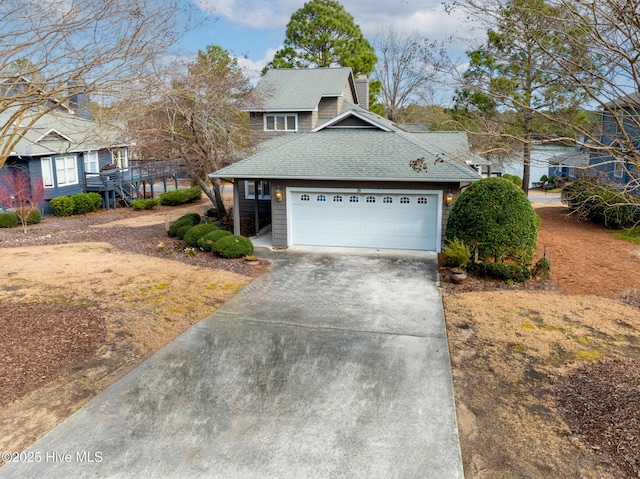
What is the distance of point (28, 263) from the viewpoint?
46.0 feet

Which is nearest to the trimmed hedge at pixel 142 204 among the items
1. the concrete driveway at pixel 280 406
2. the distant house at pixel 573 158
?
the concrete driveway at pixel 280 406

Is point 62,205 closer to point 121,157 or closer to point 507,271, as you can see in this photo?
point 121,157

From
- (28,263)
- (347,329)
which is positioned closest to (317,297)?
(347,329)

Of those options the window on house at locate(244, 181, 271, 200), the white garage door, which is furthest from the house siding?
the window on house at locate(244, 181, 271, 200)

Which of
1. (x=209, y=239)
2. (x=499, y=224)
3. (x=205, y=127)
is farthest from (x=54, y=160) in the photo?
(x=499, y=224)

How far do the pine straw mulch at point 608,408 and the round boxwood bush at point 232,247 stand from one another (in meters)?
9.56

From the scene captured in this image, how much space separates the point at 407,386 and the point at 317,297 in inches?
169

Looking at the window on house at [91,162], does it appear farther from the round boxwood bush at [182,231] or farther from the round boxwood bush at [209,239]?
the round boxwood bush at [209,239]

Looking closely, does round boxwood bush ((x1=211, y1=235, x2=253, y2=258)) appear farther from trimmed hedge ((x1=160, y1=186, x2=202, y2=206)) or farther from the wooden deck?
trimmed hedge ((x1=160, y1=186, x2=202, y2=206))

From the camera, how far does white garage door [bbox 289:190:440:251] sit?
1516cm

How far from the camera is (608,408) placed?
6117 mm

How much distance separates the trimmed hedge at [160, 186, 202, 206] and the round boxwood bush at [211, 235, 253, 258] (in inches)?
592

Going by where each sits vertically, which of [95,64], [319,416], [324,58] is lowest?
[319,416]

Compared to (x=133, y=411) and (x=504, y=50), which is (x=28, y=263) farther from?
(x=504, y=50)
